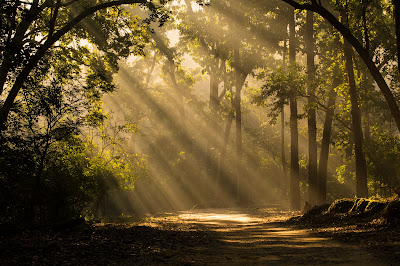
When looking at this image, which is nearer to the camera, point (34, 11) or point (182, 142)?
point (34, 11)

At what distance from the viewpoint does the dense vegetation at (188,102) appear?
1205 centimetres

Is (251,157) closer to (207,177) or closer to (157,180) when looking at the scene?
(207,177)

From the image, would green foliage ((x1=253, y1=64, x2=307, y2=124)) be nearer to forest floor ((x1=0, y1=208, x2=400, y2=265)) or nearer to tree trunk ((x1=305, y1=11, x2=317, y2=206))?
tree trunk ((x1=305, y1=11, x2=317, y2=206))

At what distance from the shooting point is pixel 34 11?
14.1m

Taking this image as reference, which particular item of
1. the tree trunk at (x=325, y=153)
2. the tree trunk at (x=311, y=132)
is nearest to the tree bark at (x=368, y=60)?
the tree trunk at (x=325, y=153)

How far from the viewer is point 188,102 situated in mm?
44438

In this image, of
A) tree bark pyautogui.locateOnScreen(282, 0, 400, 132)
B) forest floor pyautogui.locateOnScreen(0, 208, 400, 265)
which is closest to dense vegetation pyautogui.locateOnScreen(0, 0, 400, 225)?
tree bark pyautogui.locateOnScreen(282, 0, 400, 132)

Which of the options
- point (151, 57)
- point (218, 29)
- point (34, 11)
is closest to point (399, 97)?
point (218, 29)

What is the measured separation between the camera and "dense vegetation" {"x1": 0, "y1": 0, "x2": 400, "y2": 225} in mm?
12047

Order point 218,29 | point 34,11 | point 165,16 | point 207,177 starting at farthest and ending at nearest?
point 207,177, point 218,29, point 165,16, point 34,11

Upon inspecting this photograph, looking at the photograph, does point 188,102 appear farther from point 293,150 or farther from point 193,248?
point 193,248

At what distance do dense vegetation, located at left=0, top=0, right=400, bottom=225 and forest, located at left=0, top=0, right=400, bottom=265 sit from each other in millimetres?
113

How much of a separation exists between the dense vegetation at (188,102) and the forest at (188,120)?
0.11 metres

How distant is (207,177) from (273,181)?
13.0 meters
